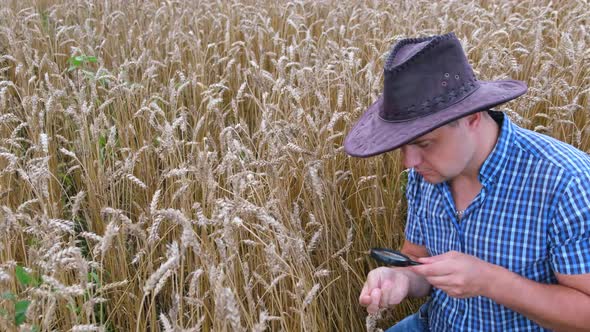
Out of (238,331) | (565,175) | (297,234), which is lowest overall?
(297,234)

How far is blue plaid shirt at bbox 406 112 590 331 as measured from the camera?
129 centimetres

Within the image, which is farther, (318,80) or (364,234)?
(318,80)

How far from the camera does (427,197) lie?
1637 millimetres

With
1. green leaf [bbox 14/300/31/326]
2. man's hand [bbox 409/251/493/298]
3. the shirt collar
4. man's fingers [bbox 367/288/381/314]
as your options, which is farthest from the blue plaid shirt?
green leaf [bbox 14/300/31/326]

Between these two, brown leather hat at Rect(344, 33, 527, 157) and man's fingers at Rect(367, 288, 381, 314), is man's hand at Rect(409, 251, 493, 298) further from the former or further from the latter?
brown leather hat at Rect(344, 33, 527, 157)

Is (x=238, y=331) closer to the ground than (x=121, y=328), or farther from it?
farther from it

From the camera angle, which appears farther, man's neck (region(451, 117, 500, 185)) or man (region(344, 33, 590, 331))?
man's neck (region(451, 117, 500, 185))

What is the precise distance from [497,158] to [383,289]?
0.40m

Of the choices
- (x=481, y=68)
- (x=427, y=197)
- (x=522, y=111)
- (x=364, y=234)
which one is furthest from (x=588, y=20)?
(x=427, y=197)

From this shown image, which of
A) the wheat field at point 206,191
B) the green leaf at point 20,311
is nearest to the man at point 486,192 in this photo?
the wheat field at point 206,191

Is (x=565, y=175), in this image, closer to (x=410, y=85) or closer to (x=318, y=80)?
(x=410, y=85)

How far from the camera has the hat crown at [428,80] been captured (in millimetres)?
1339

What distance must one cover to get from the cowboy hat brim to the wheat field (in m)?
0.25

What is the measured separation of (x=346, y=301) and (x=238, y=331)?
38.9 inches
